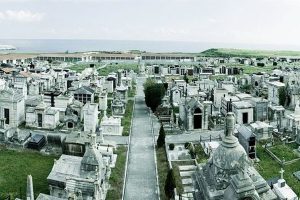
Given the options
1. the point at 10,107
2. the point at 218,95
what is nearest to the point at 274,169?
the point at 218,95

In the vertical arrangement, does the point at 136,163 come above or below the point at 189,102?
below

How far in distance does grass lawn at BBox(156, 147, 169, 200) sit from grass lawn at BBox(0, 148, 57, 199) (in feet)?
24.6

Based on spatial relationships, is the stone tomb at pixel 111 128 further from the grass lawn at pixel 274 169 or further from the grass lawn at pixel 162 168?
the grass lawn at pixel 274 169

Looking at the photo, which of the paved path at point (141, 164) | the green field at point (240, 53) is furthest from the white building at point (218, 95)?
the green field at point (240, 53)

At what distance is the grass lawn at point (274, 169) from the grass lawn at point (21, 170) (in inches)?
612

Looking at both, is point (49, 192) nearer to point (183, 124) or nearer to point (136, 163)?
point (136, 163)

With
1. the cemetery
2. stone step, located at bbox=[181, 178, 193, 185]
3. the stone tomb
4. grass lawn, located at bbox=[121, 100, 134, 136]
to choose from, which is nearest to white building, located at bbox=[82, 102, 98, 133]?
the cemetery

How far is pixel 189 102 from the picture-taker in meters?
41.7

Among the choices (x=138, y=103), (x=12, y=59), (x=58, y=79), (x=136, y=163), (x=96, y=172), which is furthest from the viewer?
(x=12, y=59)

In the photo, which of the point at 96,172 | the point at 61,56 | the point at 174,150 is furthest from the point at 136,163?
the point at 61,56

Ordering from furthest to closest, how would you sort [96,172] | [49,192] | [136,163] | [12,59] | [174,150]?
[12,59]
[174,150]
[136,163]
[49,192]
[96,172]

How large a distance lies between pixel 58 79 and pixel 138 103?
1676 centimetres

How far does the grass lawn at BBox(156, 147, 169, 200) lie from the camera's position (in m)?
26.9

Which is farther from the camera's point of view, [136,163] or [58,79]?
[58,79]
